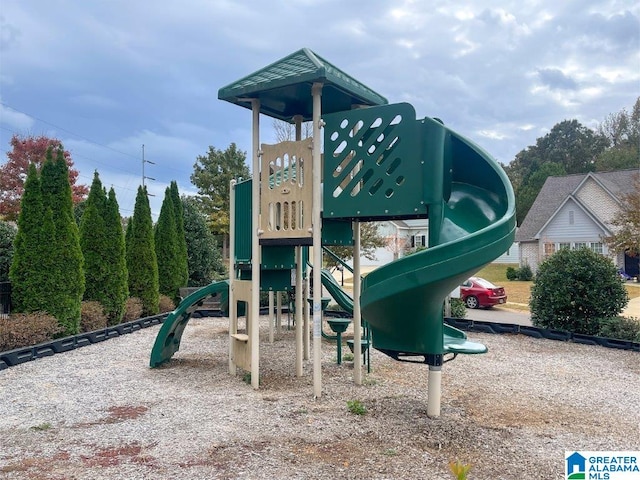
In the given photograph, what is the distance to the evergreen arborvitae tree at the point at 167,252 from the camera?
13008 mm

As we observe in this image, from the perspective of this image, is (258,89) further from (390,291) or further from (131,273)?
(131,273)

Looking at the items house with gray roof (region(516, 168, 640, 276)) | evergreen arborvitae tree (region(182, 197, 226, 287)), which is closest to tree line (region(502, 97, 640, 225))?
house with gray roof (region(516, 168, 640, 276))

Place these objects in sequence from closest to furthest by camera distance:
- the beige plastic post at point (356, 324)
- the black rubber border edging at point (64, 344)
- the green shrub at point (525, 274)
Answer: the beige plastic post at point (356, 324), the black rubber border edging at point (64, 344), the green shrub at point (525, 274)

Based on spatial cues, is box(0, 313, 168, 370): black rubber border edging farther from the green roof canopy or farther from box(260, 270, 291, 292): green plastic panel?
the green roof canopy

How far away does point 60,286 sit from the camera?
8289mm

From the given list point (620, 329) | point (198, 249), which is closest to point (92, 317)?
point (198, 249)

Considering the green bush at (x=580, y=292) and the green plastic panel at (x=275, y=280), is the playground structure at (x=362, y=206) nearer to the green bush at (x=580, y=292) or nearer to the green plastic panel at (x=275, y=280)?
the green plastic panel at (x=275, y=280)

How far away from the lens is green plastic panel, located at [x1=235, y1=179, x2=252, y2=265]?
633 centimetres

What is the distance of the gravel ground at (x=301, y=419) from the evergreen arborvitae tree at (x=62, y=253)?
129 cm

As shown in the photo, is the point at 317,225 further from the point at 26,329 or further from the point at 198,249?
the point at 198,249

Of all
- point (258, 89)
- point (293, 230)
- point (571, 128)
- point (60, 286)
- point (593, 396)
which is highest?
→ point (571, 128)

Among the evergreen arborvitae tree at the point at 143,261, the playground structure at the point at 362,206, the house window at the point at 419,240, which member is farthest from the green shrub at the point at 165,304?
the house window at the point at 419,240

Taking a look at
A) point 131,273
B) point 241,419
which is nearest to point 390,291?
point 241,419

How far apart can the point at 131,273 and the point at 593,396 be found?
933 cm
